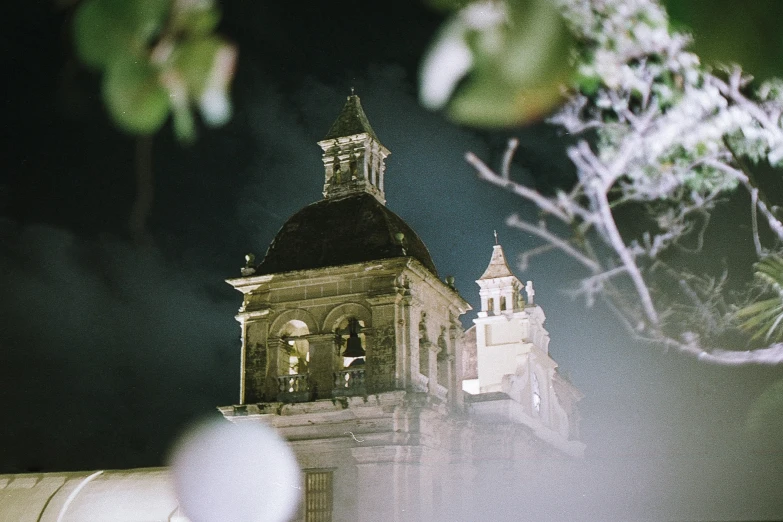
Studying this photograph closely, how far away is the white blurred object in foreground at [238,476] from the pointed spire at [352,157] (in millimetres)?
5162

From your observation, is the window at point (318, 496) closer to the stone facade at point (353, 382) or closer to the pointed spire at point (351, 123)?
the stone facade at point (353, 382)

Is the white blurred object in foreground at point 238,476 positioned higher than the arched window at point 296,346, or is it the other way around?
the arched window at point 296,346

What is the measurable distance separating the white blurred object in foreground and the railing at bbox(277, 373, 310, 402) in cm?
68

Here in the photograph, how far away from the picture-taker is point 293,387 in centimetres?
1501

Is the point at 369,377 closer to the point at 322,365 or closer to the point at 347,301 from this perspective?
the point at 322,365

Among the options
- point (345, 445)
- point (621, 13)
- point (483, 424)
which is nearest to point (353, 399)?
point (345, 445)

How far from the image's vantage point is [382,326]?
14523 mm

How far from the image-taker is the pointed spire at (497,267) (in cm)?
2455

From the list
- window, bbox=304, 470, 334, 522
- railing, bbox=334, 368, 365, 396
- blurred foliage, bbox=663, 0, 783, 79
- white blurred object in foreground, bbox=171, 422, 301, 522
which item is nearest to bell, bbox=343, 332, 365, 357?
railing, bbox=334, 368, 365, 396

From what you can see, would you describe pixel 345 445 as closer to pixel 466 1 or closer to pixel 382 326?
pixel 382 326

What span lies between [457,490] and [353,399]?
12.0 ft

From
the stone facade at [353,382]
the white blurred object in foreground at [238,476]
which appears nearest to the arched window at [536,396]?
the stone facade at [353,382]

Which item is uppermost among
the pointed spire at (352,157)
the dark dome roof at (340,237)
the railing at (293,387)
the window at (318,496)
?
the pointed spire at (352,157)

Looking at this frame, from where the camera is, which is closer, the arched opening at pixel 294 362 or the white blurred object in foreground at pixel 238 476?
the white blurred object in foreground at pixel 238 476
